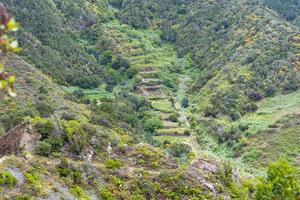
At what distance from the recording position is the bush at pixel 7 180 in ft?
83.9

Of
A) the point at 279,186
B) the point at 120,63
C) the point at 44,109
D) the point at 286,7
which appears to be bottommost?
the point at 120,63

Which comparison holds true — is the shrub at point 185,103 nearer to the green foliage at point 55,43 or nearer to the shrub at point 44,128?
the green foliage at point 55,43

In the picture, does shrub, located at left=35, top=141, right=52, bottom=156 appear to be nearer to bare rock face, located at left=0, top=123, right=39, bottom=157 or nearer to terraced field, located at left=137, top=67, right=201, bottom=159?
bare rock face, located at left=0, top=123, right=39, bottom=157

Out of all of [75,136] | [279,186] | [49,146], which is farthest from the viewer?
[75,136]

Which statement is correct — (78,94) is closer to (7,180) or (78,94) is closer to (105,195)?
(105,195)

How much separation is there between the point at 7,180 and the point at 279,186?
13366mm

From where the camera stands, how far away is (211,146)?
84.7m

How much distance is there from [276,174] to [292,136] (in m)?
56.1

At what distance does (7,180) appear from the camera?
25.9 metres

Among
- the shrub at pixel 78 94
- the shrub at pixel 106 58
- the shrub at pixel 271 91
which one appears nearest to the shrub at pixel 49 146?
the shrub at pixel 78 94

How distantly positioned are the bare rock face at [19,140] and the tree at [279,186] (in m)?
13.9

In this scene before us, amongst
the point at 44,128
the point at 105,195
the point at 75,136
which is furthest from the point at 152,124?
the point at 105,195

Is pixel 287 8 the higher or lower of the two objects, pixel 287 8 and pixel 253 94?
the higher

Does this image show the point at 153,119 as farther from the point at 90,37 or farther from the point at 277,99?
the point at 90,37
